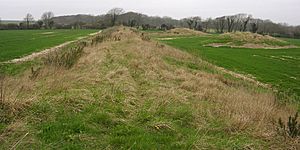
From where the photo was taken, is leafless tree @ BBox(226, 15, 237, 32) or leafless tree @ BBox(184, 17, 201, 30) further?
leafless tree @ BBox(184, 17, 201, 30)

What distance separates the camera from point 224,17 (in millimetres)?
144625

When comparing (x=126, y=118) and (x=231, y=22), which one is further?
(x=231, y=22)

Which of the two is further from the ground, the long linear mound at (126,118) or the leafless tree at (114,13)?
the leafless tree at (114,13)

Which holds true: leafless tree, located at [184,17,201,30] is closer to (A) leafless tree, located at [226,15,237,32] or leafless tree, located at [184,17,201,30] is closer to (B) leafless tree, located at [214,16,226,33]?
(B) leafless tree, located at [214,16,226,33]

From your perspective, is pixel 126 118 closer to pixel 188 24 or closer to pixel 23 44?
pixel 23 44

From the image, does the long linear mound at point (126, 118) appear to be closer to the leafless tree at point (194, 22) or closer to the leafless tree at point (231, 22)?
the leafless tree at point (231, 22)

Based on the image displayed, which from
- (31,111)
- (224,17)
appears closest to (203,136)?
(31,111)

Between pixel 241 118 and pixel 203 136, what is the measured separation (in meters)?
1.61

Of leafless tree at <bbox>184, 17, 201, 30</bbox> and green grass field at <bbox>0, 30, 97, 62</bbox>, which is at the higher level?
leafless tree at <bbox>184, 17, 201, 30</bbox>

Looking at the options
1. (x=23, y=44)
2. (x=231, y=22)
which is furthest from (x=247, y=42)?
(x=231, y=22)

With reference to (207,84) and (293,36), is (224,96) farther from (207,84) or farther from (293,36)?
(293,36)

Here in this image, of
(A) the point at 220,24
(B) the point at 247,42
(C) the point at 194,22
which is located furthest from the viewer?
(C) the point at 194,22

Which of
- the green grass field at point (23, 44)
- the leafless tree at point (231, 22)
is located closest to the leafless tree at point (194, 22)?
the leafless tree at point (231, 22)

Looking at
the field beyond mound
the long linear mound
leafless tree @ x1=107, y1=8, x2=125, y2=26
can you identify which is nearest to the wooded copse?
leafless tree @ x1=107, y1=8, x2=125, y2=26
